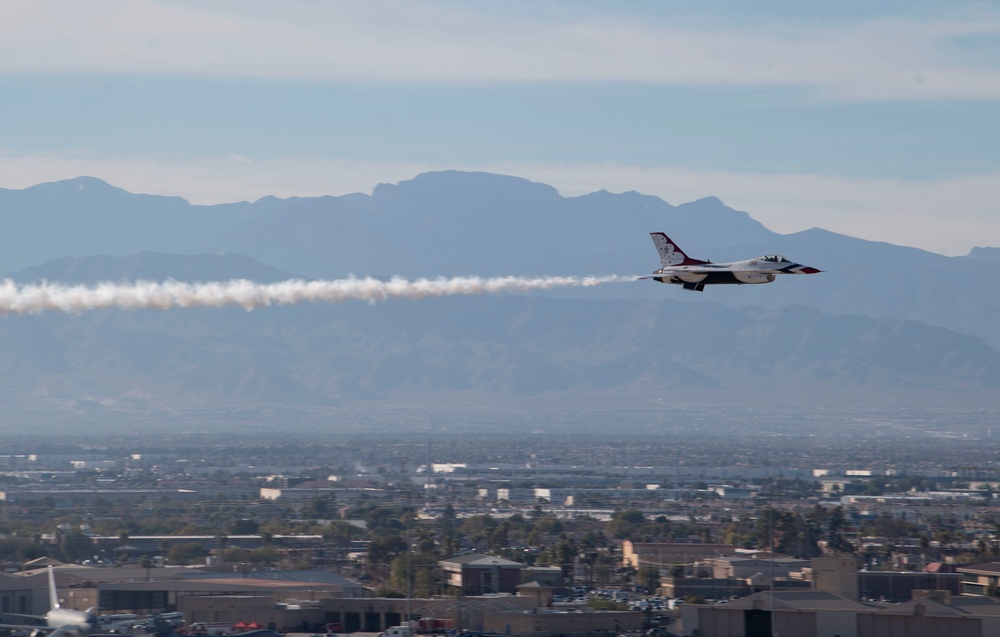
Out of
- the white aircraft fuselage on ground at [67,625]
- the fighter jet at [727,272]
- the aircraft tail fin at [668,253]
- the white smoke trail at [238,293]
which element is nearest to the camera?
the white aircraft fuselage on ground at [67,625]

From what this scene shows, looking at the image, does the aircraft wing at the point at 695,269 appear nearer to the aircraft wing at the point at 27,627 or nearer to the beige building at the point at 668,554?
the aircraft wing at the point at 27,627

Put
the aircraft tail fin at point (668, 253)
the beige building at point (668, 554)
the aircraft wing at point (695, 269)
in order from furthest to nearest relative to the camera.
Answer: the beige building at point (668, 554)
the aircraft tail fin at point (668, 253)
the aircraft wing at point (695, 269)

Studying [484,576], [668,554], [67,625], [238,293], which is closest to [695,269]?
[484,576]

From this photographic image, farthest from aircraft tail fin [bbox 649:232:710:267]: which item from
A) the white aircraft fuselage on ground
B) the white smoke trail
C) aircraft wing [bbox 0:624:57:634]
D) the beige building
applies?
aircraft wing [bbox 0:624:57:634]

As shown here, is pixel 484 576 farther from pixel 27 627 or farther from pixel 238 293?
pixel 27 627

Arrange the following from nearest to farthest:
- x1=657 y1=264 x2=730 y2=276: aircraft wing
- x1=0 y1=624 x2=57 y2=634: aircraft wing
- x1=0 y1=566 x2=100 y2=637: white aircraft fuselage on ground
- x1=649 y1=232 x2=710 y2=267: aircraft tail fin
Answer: x1=0 y1=566 x2=100 y2=637: white aircraft fuselage on ground < x1=0 y1=624 x2=57 y2=634: aircraft wing < x1=657 y1=264 x2=730 y2=276: aircraft wing < x1=649 y1=232 x2=710 y2=267: aircraft tail fin

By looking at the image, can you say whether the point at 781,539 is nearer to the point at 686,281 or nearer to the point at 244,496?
the point at 686,281

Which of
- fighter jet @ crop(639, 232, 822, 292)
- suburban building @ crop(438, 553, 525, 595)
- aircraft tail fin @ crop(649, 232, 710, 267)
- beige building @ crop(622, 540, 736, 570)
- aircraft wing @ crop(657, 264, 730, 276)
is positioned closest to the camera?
fighter jet @ crop(639, 232, 822, 292)

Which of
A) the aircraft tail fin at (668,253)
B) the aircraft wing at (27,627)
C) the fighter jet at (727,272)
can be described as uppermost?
the aircraft tail fin at (668,253)

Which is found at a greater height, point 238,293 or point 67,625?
point 238,293

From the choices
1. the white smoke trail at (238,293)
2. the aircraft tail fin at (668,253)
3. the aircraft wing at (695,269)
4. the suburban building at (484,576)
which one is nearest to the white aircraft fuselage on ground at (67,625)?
the white smoke trail at (238,293)

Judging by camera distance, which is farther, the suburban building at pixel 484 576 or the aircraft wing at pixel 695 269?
the suburban building at pixel 484 576

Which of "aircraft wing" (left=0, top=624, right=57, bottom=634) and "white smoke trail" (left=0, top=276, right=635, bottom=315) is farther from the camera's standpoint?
"white smoke trail" (left=0, top=276, right=635, bottom=315)

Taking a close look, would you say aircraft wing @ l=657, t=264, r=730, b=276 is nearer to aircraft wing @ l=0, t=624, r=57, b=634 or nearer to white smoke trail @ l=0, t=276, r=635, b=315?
white smoke trail @ l=0, t=276, r=635, b=315
